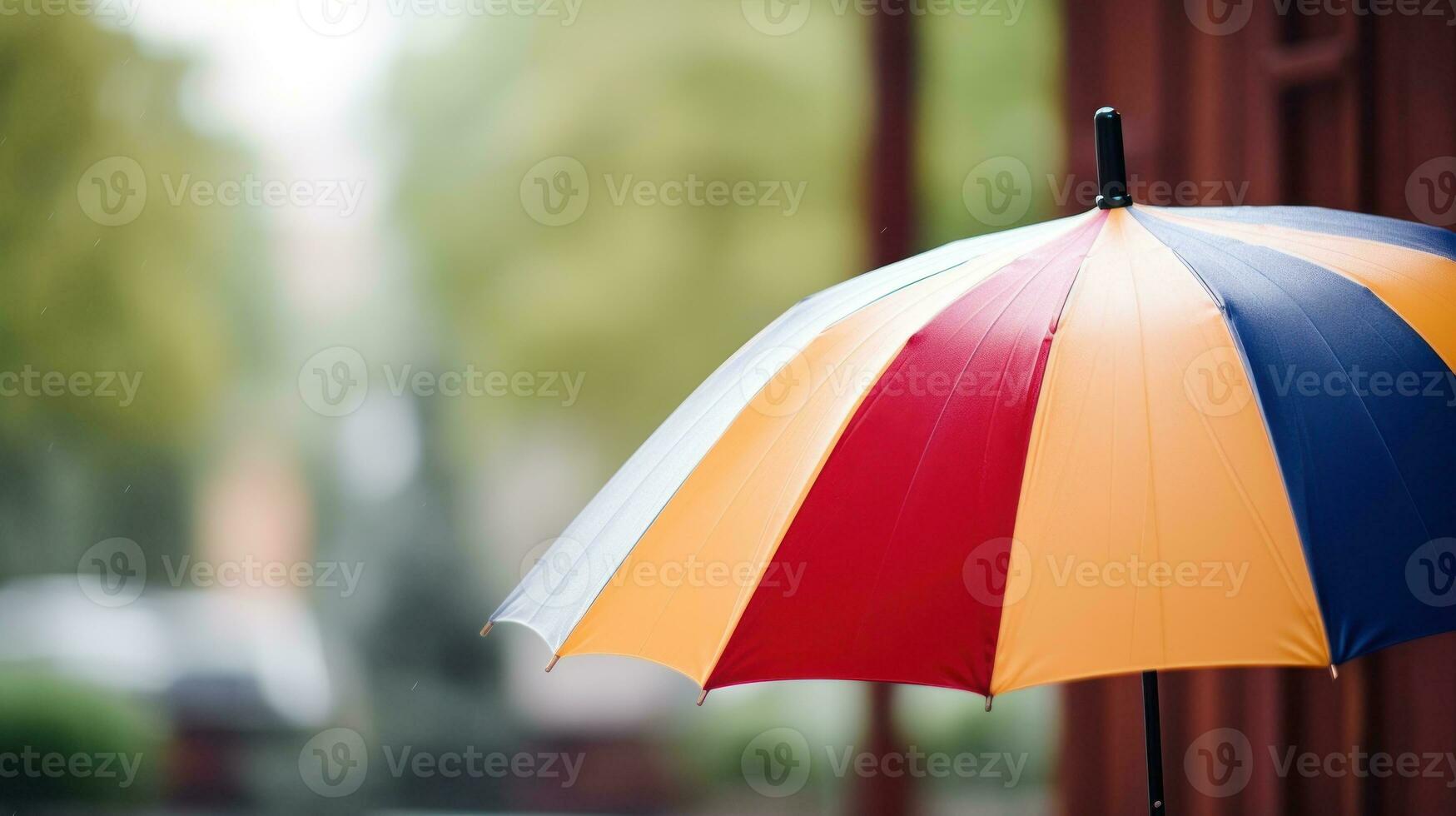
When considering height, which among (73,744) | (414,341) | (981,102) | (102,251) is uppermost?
(981,102)

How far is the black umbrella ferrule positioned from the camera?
1.45 metres

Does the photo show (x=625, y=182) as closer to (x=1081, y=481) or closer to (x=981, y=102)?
(x=981, y=102)

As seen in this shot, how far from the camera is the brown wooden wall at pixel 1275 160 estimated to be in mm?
2568

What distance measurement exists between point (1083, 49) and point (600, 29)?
143cm

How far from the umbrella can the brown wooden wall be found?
1.38m

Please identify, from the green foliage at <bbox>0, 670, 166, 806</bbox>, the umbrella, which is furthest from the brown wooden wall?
the green foliage at <bbox>0, 670, 166, 806</bbox>

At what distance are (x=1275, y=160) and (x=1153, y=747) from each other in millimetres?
1803

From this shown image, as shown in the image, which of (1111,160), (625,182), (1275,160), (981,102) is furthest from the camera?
(625,182)

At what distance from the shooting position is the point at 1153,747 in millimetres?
1495

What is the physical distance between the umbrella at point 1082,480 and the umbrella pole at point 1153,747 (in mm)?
379

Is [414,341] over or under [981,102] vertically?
under

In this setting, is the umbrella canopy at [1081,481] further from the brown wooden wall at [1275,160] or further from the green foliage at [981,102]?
the green foliage at [981,102]

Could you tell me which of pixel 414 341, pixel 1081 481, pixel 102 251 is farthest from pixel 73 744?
pixel 1081 481

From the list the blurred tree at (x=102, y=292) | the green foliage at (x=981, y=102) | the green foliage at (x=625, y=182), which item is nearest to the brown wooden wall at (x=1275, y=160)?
the green foliage at (x=981, y=102)
